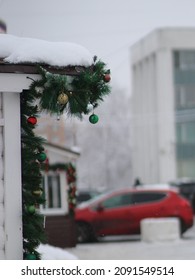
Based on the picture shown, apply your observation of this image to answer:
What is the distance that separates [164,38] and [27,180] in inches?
1891

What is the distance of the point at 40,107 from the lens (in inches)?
309

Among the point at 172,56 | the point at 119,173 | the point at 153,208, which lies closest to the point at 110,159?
the point at 119,173

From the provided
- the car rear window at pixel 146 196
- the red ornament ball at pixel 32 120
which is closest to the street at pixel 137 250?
the car rear window at pixel 146 196

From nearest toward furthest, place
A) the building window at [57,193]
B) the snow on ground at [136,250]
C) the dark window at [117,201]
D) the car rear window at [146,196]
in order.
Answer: the snow on ground at [136,250]
the building window at [57,193]
the dark window at [117,201]
the car rear window at [146,196]

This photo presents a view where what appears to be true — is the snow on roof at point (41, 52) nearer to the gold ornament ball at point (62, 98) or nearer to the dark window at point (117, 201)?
the gold ornament ball at point (62, 98)

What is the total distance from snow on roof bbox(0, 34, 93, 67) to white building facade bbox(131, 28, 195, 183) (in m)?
47.2

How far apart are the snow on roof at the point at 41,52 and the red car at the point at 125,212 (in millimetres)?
13226

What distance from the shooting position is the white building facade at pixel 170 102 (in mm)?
A: 55031

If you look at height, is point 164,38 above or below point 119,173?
above

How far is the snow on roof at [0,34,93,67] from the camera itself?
7.62m

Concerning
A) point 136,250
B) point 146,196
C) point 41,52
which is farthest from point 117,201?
point 41,52

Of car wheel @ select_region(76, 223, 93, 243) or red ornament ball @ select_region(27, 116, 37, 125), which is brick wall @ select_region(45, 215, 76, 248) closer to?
car wheel @ select_region(76, 223, 93, 243)

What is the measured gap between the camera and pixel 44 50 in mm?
7754

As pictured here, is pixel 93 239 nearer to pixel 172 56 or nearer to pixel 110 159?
pixel 172 56
